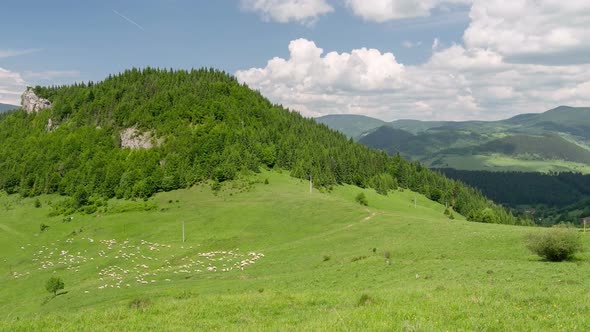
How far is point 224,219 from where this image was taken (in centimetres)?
10656

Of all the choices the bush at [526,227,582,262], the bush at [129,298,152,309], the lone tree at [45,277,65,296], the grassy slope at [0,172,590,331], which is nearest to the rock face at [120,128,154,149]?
the grassy slope at [0,172,590,331]

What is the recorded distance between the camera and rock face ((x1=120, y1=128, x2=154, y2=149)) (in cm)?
18800

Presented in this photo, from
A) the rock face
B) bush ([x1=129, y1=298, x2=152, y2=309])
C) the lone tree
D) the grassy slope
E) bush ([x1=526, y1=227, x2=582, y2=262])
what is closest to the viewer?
the grassy slope

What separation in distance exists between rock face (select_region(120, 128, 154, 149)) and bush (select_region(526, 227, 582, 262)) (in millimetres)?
173199

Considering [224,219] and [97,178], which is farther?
[97,178]

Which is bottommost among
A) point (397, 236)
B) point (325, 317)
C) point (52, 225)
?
point (52, 225)

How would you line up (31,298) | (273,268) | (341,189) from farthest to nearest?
(341,189)
(31,298)
(273,268)

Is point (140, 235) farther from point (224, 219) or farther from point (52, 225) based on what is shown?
point (52, 225)

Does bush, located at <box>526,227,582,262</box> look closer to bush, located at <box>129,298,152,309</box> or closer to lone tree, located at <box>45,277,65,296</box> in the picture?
bush, located at <box>129,298,152,309</box>

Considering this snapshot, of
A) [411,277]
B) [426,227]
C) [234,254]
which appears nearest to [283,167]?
[234,254]

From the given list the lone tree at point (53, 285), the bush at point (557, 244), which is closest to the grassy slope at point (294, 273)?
the bush at point (557, 244)

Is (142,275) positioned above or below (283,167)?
below

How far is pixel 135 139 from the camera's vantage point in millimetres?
192375

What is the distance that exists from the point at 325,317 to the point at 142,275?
59064mm
